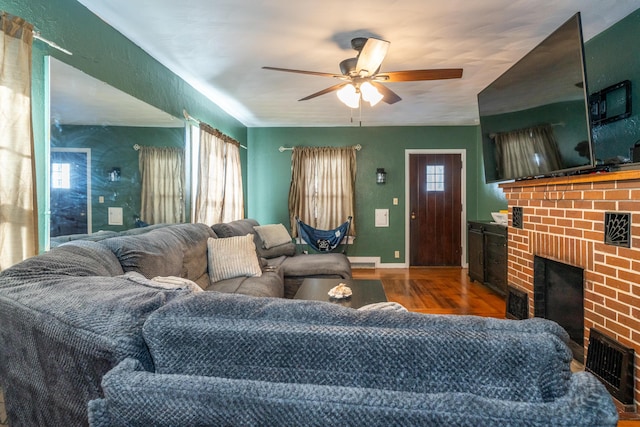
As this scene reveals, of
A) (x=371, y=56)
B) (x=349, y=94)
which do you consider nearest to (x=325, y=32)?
(x=371, y=56)

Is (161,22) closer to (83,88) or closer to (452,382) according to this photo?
(83,88)

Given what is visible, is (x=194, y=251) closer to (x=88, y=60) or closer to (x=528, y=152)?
(x=88, y=60)

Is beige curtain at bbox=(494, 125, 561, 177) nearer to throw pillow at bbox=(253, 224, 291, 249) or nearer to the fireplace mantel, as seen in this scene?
the fireplace mantel

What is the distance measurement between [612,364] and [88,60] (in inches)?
135

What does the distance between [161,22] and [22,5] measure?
872mm

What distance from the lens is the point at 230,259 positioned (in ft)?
11.0

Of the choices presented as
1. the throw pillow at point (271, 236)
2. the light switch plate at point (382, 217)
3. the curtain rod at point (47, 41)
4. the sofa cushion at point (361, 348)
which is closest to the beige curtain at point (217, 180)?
the throw pillow at point (271, 236)

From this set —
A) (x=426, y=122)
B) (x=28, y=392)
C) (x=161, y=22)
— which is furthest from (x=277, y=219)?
(x=28, y=392)

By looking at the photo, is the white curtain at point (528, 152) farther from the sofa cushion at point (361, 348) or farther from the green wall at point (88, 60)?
the green wall at point (88, 60)

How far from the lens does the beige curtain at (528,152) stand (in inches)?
94.0

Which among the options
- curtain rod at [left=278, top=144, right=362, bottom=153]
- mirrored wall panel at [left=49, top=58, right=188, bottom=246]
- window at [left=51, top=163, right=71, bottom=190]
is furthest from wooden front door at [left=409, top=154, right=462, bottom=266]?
window at [left=51, top=163, right=71, bottom=190]

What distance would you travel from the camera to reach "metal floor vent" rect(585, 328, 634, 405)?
189 cm

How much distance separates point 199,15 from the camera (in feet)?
8.07

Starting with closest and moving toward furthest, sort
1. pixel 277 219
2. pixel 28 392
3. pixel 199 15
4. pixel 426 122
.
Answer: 1. pixel 28 392
2. pixel 199 15
3. pixel 426 122
4. pixel 277 219
